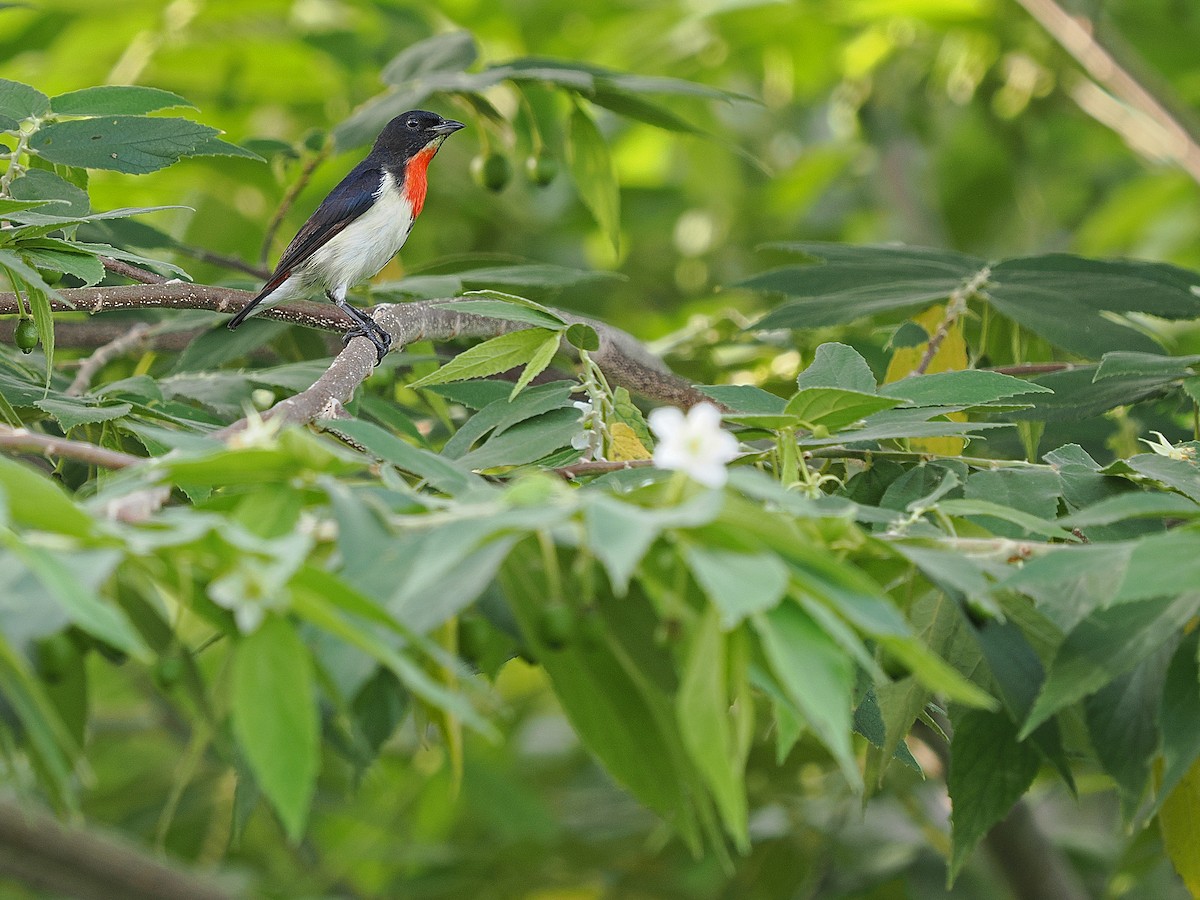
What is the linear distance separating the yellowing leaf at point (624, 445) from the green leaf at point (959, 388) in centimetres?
40

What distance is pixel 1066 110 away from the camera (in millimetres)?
6297

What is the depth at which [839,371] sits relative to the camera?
2143mm

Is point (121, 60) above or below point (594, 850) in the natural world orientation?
above

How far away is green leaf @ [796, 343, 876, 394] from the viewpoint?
2115mm

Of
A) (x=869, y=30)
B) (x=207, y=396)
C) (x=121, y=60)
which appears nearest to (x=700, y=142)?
(x=869, y=30)

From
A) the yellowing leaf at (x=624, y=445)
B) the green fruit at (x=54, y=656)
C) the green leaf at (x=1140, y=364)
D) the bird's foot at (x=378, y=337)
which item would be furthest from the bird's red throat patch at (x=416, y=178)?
the green fruit at (x=54, y=656)

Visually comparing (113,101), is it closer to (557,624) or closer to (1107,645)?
(557,624)

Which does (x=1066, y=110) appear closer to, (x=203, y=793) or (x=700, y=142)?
(x=700, y=142)

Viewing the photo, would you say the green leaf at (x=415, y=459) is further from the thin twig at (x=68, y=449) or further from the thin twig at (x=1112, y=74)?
the thin twig at (x=1112, y=74)

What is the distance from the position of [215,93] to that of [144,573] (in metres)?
4.41

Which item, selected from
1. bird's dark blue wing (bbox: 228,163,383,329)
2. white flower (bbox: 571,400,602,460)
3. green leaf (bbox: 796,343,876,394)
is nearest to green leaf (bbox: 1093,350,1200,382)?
green leaf (bbox: 796,343,876,394)

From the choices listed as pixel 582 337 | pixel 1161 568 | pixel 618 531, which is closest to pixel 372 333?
pixel 582 337

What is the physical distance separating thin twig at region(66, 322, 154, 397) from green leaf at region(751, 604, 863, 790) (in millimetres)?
1910

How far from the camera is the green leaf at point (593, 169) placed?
140 inches
